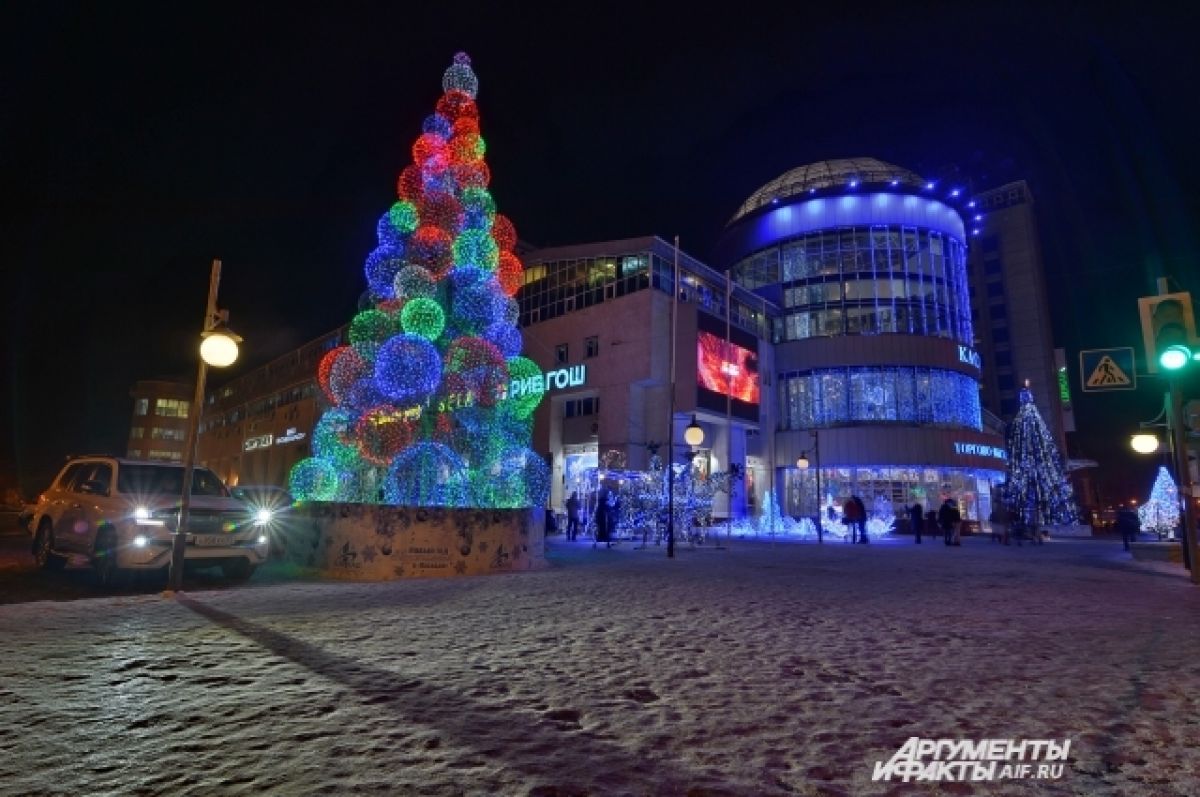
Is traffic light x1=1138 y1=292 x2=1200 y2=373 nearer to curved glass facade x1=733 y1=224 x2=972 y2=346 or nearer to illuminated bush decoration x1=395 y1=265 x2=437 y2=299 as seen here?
illuminated bush decoration x1=395 y1=265 x2=437 y2=299

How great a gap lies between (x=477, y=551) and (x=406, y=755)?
9332mm

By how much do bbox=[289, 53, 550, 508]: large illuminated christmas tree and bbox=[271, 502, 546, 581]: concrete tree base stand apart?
3.11 ft

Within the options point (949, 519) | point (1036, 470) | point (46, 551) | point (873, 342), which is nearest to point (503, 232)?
point (46, 551)

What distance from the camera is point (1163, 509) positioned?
22.1 meters

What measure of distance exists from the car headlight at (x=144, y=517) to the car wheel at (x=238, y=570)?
1.30m

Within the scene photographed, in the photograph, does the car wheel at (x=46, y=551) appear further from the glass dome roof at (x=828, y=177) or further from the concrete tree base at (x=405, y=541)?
the glass dome roof at (x=828, y=177)

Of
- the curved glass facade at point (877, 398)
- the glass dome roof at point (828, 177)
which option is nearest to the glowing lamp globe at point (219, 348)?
the curved glass facade at point (877, 398)

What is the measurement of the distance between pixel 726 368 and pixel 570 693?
36141 millimetres

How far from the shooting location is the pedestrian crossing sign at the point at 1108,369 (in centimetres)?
950

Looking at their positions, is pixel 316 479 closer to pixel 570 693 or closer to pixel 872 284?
pixel 570 693

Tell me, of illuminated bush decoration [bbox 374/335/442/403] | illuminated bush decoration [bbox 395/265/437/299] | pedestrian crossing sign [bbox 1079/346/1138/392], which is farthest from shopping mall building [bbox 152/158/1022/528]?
pedestrian crossing sign [bbox 1079/346/1138/392]

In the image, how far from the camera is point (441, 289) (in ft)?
A: 45.4

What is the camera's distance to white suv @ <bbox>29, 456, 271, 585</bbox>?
908cm

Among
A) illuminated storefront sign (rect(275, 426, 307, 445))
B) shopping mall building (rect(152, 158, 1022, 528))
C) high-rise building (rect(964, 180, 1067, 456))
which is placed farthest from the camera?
high-rise building (rect(964, 180, 1067, 456))
